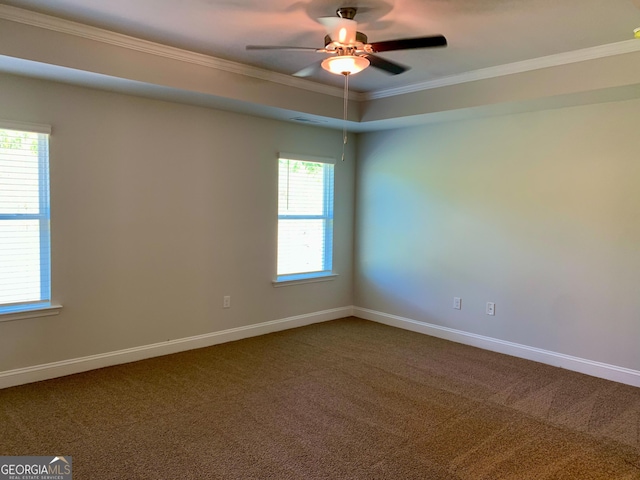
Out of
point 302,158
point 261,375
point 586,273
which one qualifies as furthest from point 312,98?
point 586,273

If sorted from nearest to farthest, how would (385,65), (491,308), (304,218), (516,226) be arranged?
(385,65), (516,226), (491,308), (304,218)

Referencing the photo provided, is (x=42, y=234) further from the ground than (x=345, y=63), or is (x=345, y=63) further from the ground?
(x=345, y=63)

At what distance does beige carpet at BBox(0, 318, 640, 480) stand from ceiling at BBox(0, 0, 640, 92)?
8.52 feet

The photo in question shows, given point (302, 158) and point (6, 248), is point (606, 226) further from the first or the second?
point (6, 248)

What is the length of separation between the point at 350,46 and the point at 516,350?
3.26 meters

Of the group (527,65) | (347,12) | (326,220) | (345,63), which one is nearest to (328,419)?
(345,63)

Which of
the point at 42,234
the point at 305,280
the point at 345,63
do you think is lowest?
the point at 305,280

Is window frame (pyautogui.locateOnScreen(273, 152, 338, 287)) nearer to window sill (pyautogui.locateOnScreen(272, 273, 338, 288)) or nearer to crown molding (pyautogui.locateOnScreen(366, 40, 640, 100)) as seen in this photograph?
window sill (pyautogui.locateOnScreen(272, 273, 338, 288))

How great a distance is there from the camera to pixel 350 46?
108 inches

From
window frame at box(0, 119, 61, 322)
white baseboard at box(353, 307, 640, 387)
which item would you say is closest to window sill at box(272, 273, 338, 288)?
white baseboard at box(353, 307, 640, 387)

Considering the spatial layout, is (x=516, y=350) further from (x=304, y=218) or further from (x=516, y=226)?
(x=304, y=218)

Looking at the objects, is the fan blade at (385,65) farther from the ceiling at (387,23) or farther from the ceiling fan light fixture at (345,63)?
the ceiling at (387,23)

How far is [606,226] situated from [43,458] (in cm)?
433

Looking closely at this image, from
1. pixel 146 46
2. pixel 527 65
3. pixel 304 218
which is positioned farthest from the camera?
pixel 304 218
